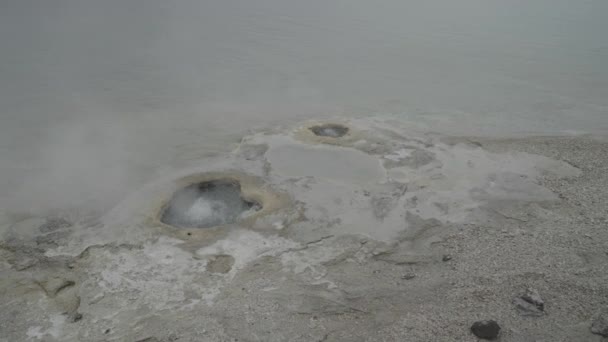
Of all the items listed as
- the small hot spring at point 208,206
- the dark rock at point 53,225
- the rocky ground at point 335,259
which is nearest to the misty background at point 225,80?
the dark rock at point 53,225

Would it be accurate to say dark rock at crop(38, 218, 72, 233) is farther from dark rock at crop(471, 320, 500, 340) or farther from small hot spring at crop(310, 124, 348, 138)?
dark rock at crop(471, 320, 500, 340)

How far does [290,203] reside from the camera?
11.3 meters

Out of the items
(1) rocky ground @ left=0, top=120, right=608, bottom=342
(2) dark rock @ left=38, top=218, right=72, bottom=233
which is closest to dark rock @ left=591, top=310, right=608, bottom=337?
(1) rocky ground @ left=0, top=120, right=608, bottom=342

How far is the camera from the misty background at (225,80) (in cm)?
1431

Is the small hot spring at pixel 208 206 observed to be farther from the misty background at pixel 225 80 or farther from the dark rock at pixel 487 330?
the dark rock at pixel 487 330

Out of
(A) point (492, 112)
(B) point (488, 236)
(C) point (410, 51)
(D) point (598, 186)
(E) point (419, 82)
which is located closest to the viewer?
(B) point (488, 236)

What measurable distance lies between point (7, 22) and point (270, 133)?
79.8ft

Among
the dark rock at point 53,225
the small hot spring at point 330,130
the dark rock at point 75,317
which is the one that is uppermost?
the small hot spring at point 330,130

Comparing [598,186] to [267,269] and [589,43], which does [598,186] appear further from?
[589,43]

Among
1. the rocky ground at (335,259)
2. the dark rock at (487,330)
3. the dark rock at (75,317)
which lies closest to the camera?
the dark rock at (487,330)

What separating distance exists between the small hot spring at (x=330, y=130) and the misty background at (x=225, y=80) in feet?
4.88

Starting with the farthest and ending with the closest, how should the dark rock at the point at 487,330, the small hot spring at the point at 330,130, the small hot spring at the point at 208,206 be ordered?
the small hot spring at the point at 330,130, the small hot spring at the point at 208,206, the dark rock at the point at 487,330

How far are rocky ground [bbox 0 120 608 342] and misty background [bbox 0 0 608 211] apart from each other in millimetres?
2446

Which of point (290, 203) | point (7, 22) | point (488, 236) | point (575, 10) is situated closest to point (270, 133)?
point (290, 203)
